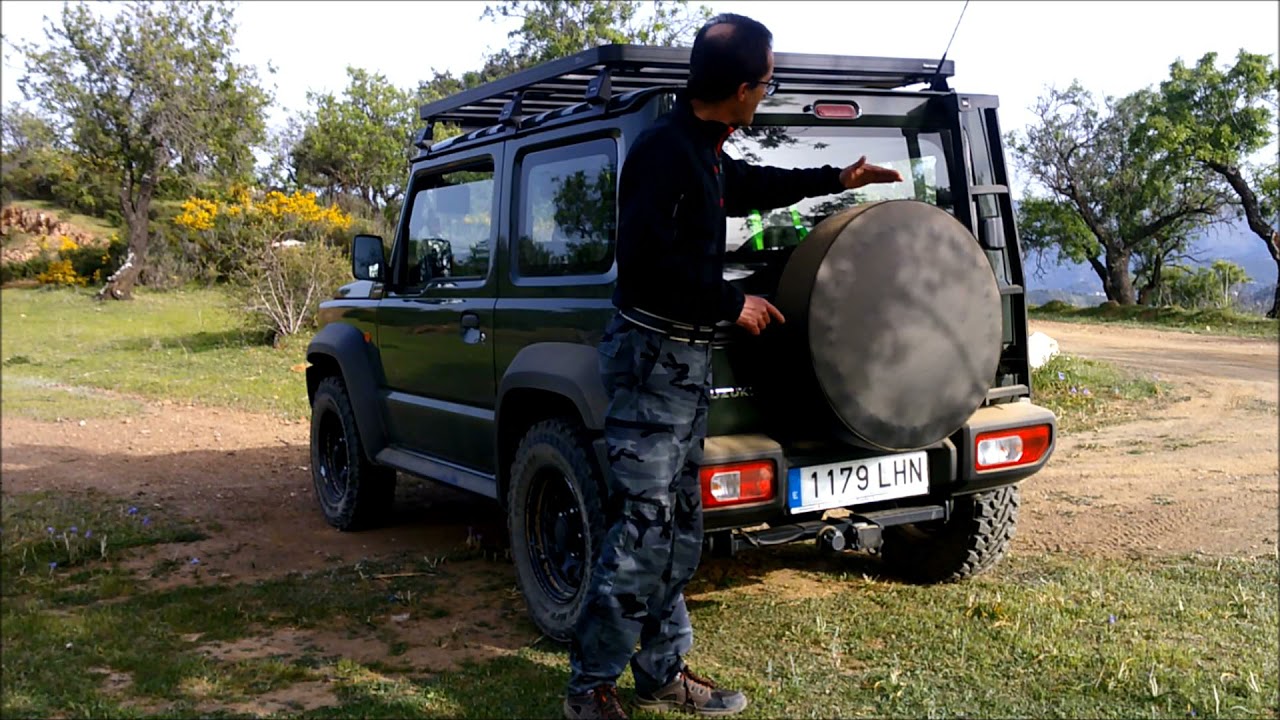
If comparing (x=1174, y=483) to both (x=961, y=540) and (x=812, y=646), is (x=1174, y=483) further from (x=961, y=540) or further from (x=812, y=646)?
(x=812, y=646)

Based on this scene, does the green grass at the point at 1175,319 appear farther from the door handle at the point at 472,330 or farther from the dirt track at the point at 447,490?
the door handle at the point at 472,330

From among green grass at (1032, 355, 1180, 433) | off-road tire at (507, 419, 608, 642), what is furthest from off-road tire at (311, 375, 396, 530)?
green grass at (1032, 355, 1180, 433)

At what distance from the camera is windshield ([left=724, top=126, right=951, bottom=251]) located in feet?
12.4

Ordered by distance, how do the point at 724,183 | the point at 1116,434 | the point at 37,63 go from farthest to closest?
the point at 37,63, the point at 1116,434, the point at 724,183

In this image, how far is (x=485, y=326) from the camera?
4.50 m

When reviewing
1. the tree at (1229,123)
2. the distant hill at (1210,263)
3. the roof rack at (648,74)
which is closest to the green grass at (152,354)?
the roof rack at (648,74)

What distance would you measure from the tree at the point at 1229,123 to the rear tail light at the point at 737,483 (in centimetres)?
2219

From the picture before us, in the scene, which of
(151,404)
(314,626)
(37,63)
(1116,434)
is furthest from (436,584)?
(37,63)

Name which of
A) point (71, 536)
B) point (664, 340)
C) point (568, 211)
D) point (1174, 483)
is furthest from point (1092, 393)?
point (71, 536)

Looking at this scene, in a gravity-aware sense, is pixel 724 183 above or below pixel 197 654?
above

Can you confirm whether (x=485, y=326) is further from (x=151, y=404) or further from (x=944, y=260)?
(x=151, y=404)

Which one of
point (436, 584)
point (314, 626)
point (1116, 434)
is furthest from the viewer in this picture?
point (1116, 434)

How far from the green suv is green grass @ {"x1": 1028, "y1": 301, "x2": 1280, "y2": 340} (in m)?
Answer: 12.5

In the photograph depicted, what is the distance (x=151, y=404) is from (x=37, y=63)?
13078 millimetres
